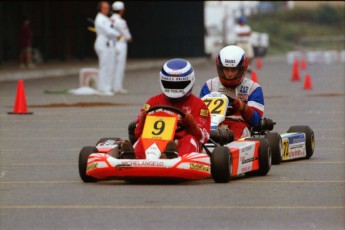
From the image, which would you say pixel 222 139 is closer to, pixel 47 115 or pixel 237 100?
pixel 237 100

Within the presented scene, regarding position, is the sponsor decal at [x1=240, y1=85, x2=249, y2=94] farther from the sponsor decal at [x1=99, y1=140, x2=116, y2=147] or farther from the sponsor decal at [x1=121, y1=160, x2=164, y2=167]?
the sponsor decal at [x1=121, y1=160, x2=164, y2=167]

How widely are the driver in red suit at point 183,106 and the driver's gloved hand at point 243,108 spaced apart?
60cm

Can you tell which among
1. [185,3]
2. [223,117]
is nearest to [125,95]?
[223,117]

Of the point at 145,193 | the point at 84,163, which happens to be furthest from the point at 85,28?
the point at 145,193

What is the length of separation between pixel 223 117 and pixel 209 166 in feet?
5.69

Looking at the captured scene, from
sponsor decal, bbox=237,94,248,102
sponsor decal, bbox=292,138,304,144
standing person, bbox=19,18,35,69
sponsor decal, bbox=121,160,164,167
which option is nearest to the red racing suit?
sponsor decal, bbox=121,160,164,167

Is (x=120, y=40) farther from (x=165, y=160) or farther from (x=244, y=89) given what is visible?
(x=165, y=160)

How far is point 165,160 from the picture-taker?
39.5ft

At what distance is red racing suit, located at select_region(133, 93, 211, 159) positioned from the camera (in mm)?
12586

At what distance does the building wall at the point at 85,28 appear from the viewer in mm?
48031

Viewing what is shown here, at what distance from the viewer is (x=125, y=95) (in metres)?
30.4

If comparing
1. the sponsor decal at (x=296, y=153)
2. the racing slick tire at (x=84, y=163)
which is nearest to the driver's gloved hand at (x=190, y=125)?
the racing slick tire at (x=84, y=163)

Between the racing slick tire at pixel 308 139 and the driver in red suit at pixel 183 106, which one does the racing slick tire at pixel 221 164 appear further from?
the racing slick tire at pixel 308 139

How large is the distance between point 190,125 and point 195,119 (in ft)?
1.33
